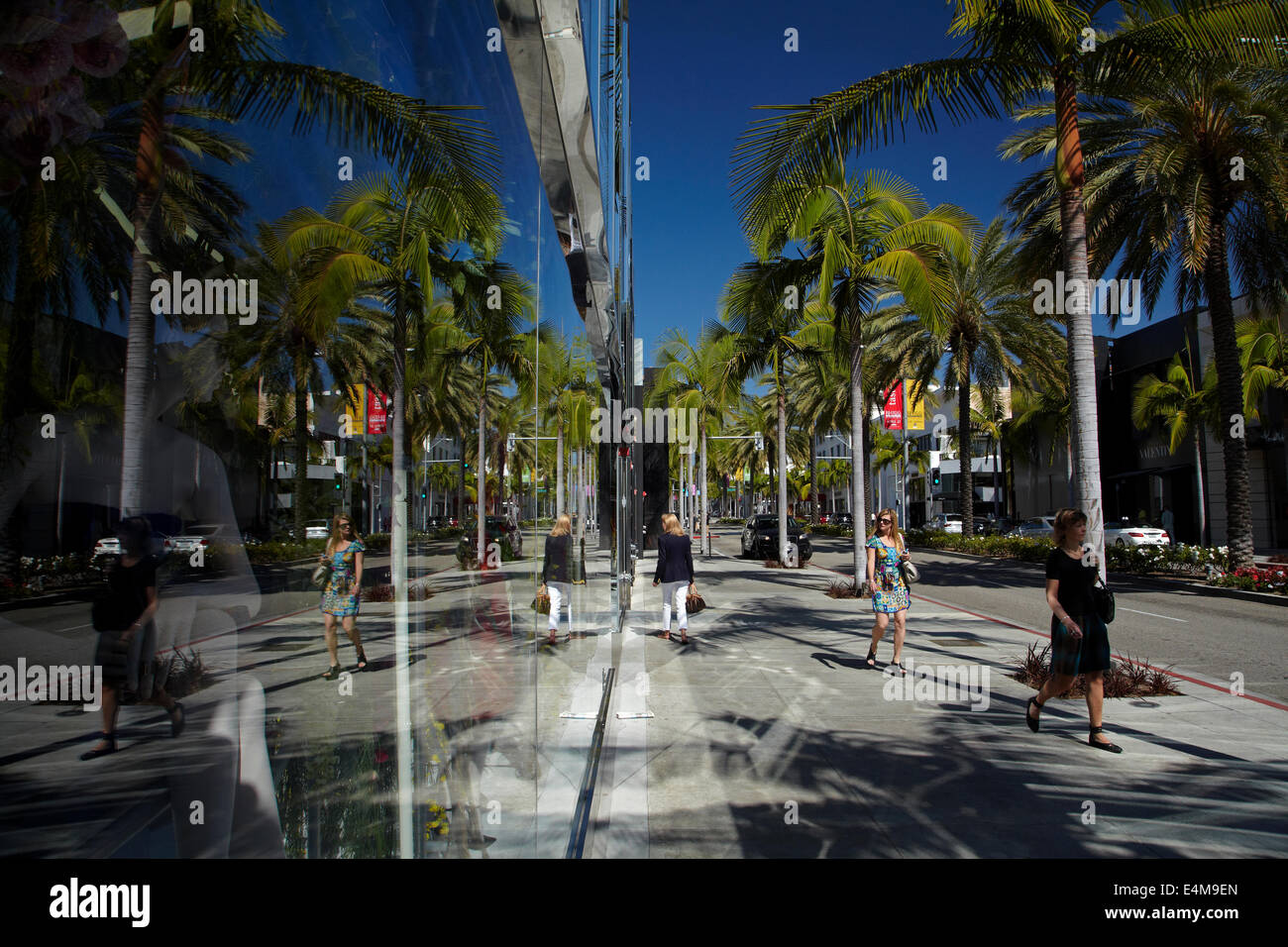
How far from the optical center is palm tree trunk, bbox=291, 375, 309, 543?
1.23 meters

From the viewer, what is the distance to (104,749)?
0.89m

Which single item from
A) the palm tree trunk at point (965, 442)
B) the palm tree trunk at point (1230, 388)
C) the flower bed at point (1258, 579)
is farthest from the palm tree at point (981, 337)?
the flower bed at point (1258, 579)

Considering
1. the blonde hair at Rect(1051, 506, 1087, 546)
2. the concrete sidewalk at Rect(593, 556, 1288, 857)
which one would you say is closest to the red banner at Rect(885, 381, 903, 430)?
the concrete sidewalk at Rect(593, 556, 1288, 857)

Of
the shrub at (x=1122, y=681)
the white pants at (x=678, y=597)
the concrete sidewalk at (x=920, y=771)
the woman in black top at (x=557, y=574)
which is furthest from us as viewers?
the white pants at (x=678, y=597)

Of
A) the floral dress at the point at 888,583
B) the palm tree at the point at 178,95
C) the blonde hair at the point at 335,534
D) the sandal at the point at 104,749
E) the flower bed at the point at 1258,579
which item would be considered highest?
the palm tree at the point at 178,95

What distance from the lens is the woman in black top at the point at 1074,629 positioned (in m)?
6.04

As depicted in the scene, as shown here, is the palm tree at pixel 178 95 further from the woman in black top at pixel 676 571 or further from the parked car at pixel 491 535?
the woman in black top at pixel 676 571

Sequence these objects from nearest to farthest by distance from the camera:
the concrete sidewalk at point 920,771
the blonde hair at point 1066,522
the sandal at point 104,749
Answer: the sandal at point 104,749, the concrete sidewalk at point 920,771, the blonde hair at point 1066,522

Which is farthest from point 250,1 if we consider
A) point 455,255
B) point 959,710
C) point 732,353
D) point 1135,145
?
point 732,353

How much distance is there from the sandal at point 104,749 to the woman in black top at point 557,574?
3.01m

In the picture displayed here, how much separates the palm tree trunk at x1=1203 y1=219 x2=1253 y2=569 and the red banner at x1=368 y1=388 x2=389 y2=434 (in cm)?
2035

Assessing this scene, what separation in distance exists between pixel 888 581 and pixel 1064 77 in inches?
232

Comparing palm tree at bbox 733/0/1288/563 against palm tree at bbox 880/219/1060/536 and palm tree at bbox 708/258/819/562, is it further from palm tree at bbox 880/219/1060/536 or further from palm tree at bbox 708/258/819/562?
palm tree at bbox 880/219/1060/536

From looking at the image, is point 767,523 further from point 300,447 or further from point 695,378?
point 300,447
